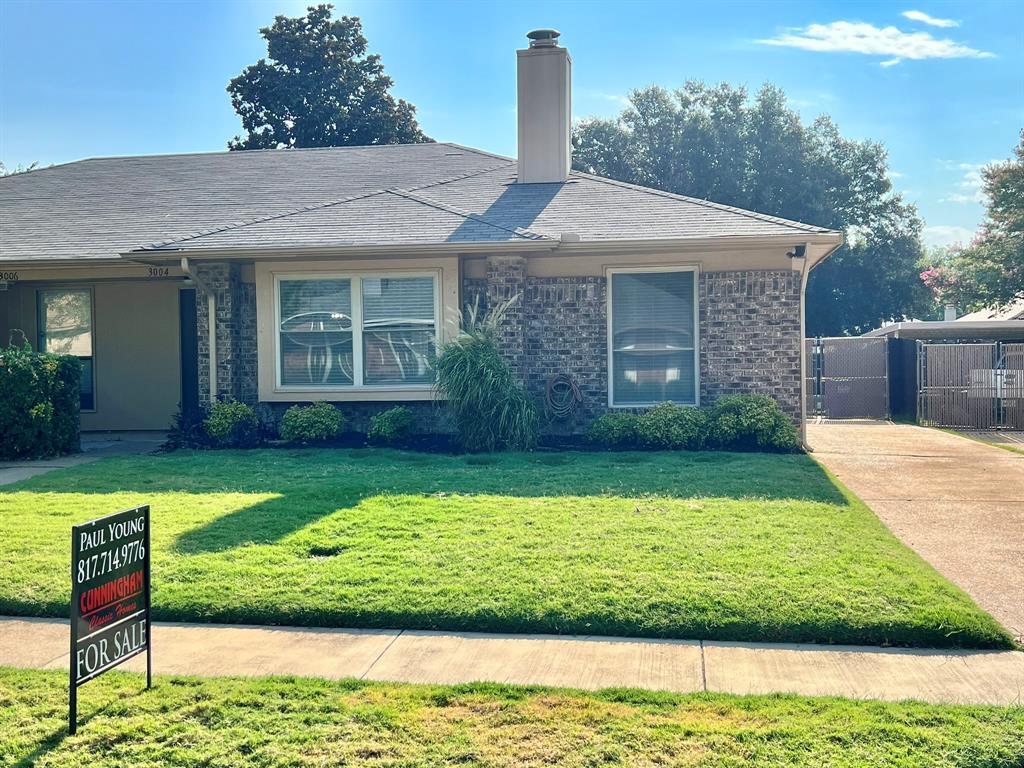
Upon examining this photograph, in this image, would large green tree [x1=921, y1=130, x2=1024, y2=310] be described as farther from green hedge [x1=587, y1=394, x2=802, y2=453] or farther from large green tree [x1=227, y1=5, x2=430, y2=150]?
green hedge [x1=587, y1=394, x2=802, y2=453]

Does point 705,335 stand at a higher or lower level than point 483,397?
higher

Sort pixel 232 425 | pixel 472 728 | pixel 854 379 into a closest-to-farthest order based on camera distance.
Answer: pixel 472 728
pixel 232 425
pixel 854 379

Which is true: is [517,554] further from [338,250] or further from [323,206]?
[323,206]

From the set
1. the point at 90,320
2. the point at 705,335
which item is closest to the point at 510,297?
the point at 705,335

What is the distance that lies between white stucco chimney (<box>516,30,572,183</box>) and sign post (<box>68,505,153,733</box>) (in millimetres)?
11582

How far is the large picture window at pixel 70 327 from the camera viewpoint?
1498 centimetres

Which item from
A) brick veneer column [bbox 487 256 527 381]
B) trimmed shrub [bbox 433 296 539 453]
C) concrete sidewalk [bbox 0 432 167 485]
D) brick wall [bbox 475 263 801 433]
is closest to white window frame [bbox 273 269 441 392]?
brick wall [bbox 475 263 801 433]

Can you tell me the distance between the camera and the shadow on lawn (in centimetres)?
810

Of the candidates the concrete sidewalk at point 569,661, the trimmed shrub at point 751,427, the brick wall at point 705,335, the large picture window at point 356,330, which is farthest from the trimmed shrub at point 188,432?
the concrete sidewalk at point 569,661

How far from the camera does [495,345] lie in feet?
39.9

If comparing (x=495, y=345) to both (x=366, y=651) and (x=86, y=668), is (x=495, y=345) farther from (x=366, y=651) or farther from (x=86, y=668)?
(x=86, y=668)

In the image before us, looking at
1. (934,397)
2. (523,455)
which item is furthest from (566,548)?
(934,397)

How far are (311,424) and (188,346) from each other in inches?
136

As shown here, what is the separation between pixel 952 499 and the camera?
914cm
